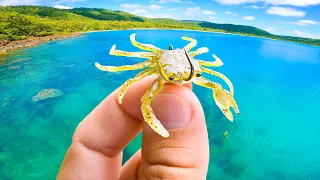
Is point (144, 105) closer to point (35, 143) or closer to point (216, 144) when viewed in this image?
point (216, 144)

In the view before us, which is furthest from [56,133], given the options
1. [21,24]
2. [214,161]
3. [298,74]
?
[21,24]

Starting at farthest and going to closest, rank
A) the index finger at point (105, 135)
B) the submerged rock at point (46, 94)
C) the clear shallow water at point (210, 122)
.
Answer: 1. the submerged rock at point (46, 94)
2. the clear shallow water at point (210, 122)
3. the index finger at point (105, 135)

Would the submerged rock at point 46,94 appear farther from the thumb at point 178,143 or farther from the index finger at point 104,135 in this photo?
the thumb at point 178,143

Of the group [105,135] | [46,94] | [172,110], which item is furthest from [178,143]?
[46,94]

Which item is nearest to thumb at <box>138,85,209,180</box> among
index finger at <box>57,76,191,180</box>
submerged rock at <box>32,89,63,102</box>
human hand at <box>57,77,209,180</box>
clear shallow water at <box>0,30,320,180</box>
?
human hand at <box>57,77,209,180</box>

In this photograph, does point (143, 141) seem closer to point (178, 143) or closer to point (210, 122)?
point (178, 143)

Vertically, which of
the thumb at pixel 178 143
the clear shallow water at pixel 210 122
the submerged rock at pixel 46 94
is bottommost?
the submerged rock at pixel 46 94

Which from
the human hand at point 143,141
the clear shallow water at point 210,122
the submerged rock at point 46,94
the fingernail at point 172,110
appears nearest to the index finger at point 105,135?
the human hand at point 143,141
